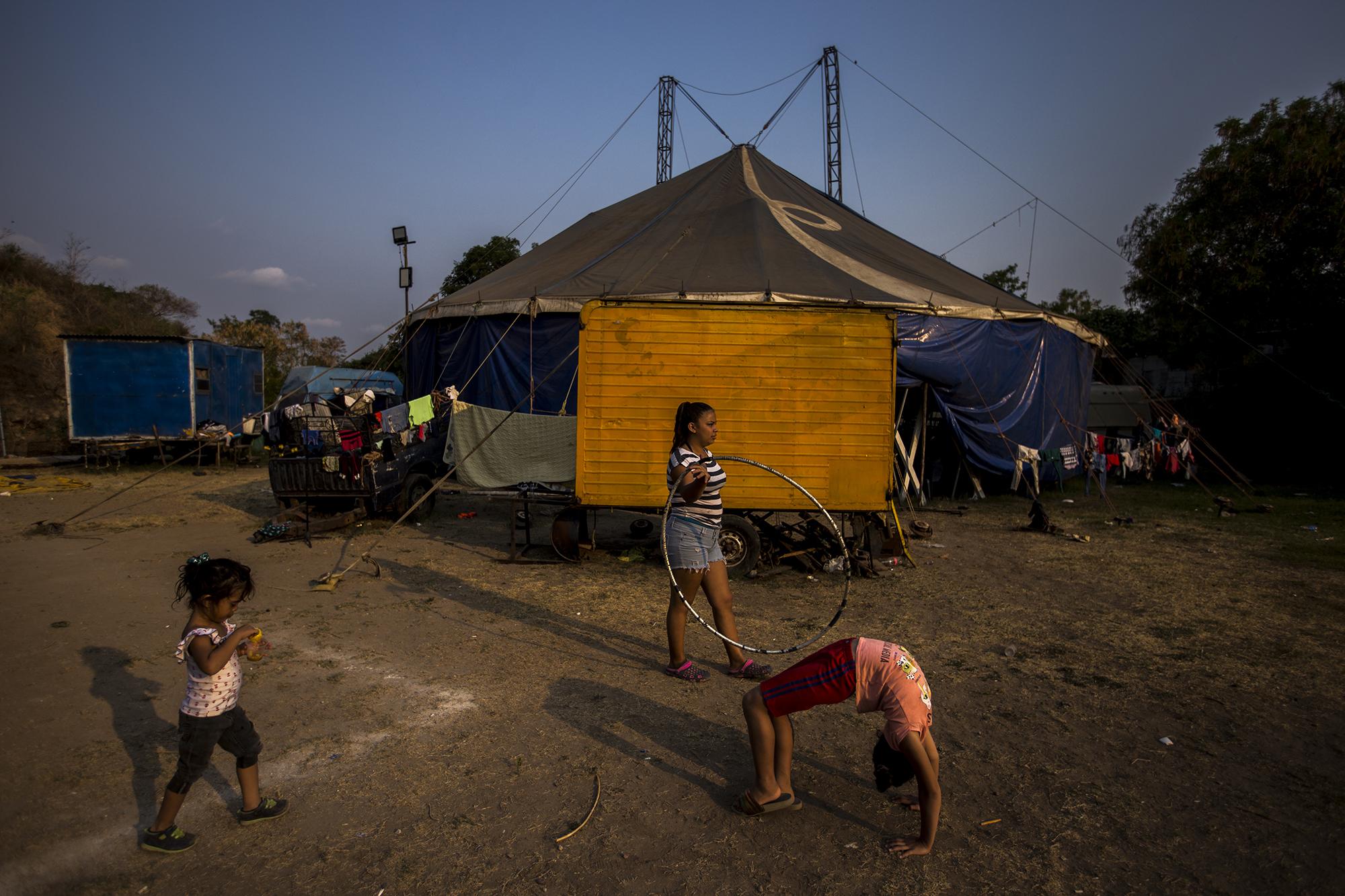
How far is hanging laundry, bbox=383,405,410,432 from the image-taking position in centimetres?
1102

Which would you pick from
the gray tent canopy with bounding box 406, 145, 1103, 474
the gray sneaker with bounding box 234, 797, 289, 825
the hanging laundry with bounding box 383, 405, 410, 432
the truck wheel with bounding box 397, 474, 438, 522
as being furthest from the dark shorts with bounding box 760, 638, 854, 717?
the gray tent canopy with bounding box 406, 145, 1103, 474

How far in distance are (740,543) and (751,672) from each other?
3.05 metres

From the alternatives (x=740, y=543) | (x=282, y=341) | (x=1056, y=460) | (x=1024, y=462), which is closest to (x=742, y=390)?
(x=740, y=543)

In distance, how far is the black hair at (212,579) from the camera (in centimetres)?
334

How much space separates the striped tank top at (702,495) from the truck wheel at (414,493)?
6935mm

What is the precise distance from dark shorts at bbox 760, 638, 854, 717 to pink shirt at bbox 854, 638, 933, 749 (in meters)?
0.05

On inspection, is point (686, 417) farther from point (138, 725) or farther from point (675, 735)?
point (138, 725)

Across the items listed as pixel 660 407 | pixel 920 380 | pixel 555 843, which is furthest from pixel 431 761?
pixel 920 380

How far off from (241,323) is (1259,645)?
45077 millimetres

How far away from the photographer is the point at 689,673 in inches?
213

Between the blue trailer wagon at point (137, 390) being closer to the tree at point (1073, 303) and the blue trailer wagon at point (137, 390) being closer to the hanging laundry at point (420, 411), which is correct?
the hanging laundry at point (420, 411)

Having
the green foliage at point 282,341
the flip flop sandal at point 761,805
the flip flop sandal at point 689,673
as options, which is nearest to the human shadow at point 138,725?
the flip flop sandal at point 761,805

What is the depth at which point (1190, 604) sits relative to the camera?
Result: 7320 mm

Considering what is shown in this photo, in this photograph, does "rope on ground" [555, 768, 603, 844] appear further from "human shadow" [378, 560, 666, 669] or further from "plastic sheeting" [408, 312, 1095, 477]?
"plastic sheeting" [408, 312, 1095, 477]
